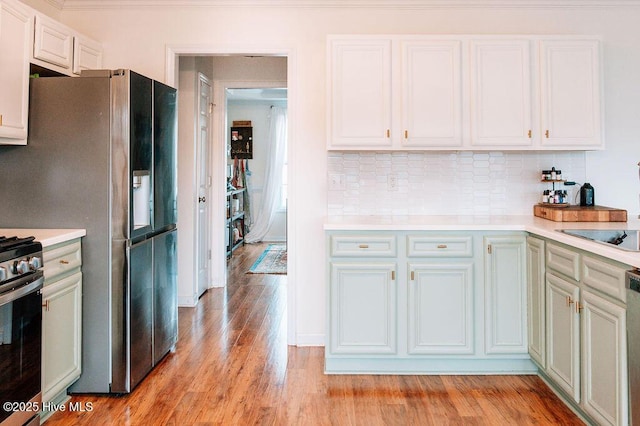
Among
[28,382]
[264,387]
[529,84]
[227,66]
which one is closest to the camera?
[28,382]

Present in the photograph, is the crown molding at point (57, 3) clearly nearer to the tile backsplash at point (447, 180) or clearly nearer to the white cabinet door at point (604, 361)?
the tile backsplash at point (447, 180)

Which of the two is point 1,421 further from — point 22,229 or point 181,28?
point 181,28

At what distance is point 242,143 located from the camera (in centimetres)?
836

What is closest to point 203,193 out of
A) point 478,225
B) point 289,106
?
point 289,106

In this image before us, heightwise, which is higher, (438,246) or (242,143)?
(242,143)

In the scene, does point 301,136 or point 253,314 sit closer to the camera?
point 301,136

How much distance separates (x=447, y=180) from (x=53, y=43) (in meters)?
2.76

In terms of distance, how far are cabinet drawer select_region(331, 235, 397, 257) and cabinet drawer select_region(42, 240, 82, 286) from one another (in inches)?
56.4

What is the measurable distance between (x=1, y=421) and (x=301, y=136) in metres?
2.37

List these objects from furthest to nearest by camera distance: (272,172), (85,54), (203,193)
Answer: (272,172), (203,193), (85,54)

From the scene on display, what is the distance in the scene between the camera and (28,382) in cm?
194

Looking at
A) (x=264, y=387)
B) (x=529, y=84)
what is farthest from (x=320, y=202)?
(x=529, y=84)

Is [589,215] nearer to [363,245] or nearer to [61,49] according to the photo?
[363,245]

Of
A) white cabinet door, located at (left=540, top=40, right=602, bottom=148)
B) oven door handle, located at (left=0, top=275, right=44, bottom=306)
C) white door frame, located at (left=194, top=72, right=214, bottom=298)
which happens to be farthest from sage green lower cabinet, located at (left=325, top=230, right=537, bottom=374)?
white door frame, located at (left=194, top=72, right=214, bottom=298)
